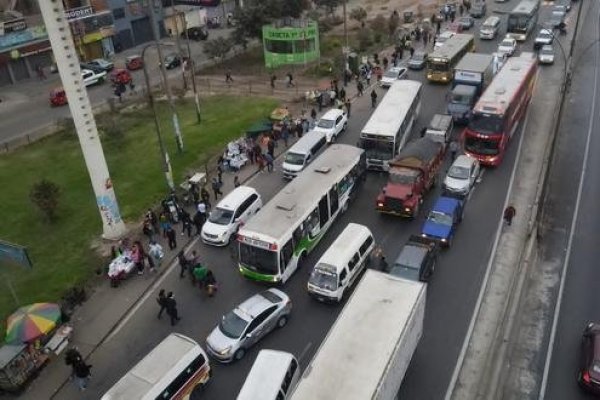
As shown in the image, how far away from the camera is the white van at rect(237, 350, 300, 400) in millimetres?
16984

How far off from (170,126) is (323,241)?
2126cm

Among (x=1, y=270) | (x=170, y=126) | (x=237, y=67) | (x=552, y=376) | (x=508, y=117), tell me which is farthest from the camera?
(x=237, y=67)

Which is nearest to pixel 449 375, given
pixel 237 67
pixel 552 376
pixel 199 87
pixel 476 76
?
pixel 552 376

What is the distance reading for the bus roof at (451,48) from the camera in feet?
156

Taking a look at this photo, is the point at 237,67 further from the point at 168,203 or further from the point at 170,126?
the point at 168,203

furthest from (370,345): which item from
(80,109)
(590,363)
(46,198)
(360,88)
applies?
(360,88)

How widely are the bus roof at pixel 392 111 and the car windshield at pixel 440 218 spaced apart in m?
7.00

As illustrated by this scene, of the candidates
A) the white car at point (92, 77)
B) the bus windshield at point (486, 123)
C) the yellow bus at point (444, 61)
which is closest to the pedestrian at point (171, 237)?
the bus windshield at point (486, 123)

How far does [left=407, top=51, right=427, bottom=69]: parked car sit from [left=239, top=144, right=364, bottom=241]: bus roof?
24802 mm

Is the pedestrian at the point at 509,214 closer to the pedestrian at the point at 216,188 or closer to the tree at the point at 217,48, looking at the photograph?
the pedestrian at the point at 216,188

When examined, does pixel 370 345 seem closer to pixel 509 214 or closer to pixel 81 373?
pixel 81 373

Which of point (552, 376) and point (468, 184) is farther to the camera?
point (468, 184)

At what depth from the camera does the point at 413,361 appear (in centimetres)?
1997

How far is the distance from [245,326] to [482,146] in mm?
19695
